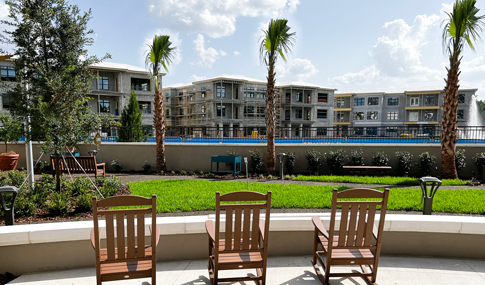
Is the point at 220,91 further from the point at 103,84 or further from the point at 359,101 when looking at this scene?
the point at 359,101

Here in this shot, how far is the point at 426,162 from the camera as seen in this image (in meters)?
12.8

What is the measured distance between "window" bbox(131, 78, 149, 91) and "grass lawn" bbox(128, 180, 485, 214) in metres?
34.9

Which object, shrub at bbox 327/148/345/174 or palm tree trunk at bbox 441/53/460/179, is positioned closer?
palm tree trunk at bbox 441/53/460/179

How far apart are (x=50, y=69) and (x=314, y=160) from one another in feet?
34.2

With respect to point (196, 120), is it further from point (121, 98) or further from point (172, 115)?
point (121, 98)

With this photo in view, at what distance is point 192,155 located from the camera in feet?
47.4

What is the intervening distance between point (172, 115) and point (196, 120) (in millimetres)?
9187

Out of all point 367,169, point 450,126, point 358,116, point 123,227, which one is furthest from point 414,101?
point 123,227

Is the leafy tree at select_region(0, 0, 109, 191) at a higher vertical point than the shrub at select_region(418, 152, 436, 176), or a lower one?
higher

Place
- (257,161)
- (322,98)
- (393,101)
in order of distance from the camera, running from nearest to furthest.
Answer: (257,161) < (393,101) < (322,98)

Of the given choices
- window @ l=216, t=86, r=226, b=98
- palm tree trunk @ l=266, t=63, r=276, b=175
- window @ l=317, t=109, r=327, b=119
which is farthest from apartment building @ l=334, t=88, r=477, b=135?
palm tree trunk @ l=266, t=63, r=276, b=175

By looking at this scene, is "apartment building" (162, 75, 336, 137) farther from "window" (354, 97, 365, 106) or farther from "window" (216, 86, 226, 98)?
"window" (354, 97, 365, 106)

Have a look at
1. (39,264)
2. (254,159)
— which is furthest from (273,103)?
(39,264)

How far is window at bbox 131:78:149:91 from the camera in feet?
136
